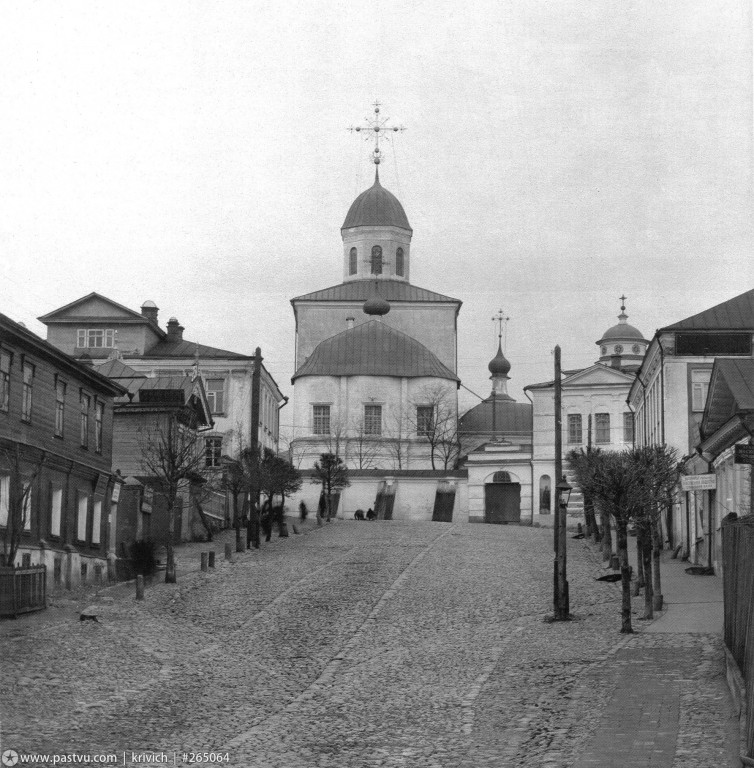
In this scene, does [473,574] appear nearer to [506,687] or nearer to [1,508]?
[1,508]

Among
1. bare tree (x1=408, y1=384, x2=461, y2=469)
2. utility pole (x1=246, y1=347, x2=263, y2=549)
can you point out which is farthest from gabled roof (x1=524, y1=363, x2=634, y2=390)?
utility pole (x1=246, y1=347, x2=263, y2=549)

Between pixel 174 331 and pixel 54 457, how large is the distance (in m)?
48.3

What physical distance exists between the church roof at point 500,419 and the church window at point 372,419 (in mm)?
12434

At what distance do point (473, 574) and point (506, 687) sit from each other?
15520 mm

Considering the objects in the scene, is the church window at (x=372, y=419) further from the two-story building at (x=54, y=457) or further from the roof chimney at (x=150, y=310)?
the two-story building at (x=54, y=457)

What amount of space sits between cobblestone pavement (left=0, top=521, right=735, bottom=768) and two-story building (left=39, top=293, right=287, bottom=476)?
135 feet

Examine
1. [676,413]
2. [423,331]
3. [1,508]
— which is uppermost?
[423,331]

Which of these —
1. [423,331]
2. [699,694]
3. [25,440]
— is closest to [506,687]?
[699,694]

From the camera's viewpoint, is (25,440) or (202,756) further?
(25,440)

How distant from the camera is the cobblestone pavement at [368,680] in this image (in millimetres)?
15094

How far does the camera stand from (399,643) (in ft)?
77.9

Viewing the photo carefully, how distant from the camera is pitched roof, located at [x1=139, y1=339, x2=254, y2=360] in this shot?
74.2 metres

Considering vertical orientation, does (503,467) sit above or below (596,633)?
above

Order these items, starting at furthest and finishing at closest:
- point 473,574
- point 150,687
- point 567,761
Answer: point 473,574
point 150,687
point 567,761
